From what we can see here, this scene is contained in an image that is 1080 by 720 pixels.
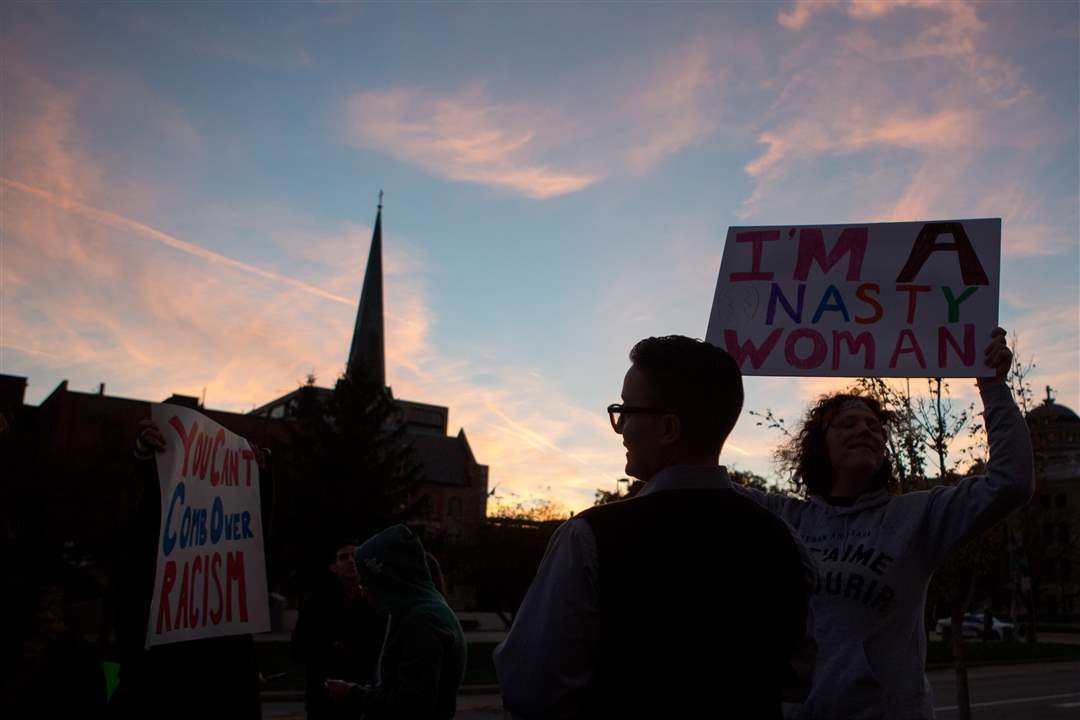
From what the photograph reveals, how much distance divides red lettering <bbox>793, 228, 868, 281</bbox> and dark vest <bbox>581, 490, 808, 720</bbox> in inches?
102

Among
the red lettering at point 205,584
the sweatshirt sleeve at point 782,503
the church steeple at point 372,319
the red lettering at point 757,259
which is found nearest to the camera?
the sweatshirt sleeve at point 782,503

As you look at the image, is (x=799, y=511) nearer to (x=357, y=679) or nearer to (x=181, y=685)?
(x=181, y=685)

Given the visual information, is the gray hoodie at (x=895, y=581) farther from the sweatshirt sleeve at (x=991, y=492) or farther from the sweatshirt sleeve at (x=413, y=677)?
the sweatshirt sleeve at (x=413, y=677)

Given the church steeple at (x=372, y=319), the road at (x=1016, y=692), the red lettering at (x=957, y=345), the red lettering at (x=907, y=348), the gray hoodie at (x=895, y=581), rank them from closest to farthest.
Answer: the gray hoodie at (x=895, y=581) → the red lettering at (x=957, y=345) → the red lettering at (x=907, y=348) → the road at (x=1016, y=692) → the church steeple at (x=372, y=319)

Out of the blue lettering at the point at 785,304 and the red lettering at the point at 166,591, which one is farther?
the blue lettering at the point at 785,304

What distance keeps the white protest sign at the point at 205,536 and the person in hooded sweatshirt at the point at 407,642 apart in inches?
23.7

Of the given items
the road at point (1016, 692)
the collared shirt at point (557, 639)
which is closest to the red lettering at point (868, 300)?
the collared shirt at point (557, 639)

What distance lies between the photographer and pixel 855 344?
4.22 m

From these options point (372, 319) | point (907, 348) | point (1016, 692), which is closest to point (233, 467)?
point (907, 348)

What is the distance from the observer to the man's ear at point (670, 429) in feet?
6.88

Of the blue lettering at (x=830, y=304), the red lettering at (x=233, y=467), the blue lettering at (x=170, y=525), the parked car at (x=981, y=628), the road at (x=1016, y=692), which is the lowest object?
the parked car at (x=981, y=628)

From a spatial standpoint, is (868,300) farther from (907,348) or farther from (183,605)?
(183,605)

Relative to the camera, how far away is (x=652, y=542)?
1889 millimetres

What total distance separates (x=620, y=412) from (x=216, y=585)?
3.12 m
